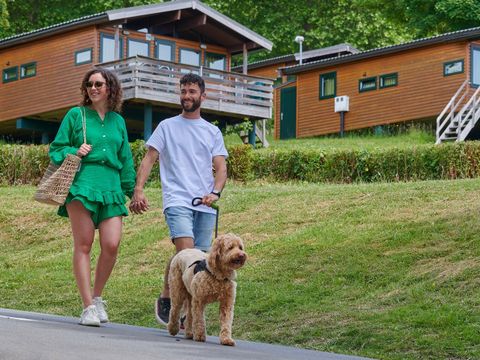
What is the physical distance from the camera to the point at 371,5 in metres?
53.1

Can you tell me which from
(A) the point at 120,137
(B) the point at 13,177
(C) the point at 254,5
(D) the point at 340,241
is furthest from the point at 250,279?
(C) the point at 254,5

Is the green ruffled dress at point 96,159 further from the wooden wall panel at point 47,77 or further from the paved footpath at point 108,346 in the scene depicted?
the wooden wall panel at point 47,77

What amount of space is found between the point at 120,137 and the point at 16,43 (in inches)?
1297

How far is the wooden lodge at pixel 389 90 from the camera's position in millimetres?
40688

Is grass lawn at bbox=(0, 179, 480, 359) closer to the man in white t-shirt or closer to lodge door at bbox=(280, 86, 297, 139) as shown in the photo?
the man in white t-shirt

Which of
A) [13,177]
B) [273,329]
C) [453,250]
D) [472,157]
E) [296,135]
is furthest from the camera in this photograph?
[296,135]

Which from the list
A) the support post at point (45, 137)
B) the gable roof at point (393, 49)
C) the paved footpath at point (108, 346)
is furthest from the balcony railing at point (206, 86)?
the paved footpath at point (108, 346)

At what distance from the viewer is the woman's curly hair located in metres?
11.1

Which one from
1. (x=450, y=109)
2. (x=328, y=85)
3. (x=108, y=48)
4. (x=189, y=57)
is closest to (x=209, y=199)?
(x=108, y=48)

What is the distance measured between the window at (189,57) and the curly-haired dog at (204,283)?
3244 cm

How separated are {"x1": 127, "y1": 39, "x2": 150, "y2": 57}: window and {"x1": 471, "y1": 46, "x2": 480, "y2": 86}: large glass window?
33.5 ft

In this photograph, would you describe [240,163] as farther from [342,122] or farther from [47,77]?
[342,122]

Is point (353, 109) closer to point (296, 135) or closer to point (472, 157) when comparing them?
point (296, 135)

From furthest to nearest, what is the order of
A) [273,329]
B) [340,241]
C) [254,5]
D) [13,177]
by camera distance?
[254,5] < [13,177] < [340,241] < [273,329]
